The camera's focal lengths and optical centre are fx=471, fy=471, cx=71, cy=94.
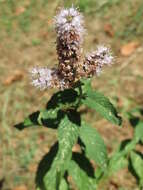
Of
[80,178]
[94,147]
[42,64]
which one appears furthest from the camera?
[42,64]

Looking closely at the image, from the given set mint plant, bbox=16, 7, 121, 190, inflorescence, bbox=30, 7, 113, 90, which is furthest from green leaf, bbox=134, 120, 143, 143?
A: inflorescence, bbox=30, 7, 113, 90

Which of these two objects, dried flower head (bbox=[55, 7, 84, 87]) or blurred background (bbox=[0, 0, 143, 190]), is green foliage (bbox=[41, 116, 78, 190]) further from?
blurred background (bbox=[0, 0, 143, 190])

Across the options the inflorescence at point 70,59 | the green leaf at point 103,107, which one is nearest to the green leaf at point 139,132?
the green leaf at point 103,107

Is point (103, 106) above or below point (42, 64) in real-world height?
below

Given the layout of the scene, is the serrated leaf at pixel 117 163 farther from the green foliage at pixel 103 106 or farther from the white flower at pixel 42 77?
the white flower at pixel 42 77

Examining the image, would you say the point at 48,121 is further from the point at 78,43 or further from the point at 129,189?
the point at 129,189

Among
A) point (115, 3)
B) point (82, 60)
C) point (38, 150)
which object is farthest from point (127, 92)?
point (82, 60)

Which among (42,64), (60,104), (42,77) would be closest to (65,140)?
(60,104)

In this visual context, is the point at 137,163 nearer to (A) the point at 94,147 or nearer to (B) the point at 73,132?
(A) the point at 94,147
